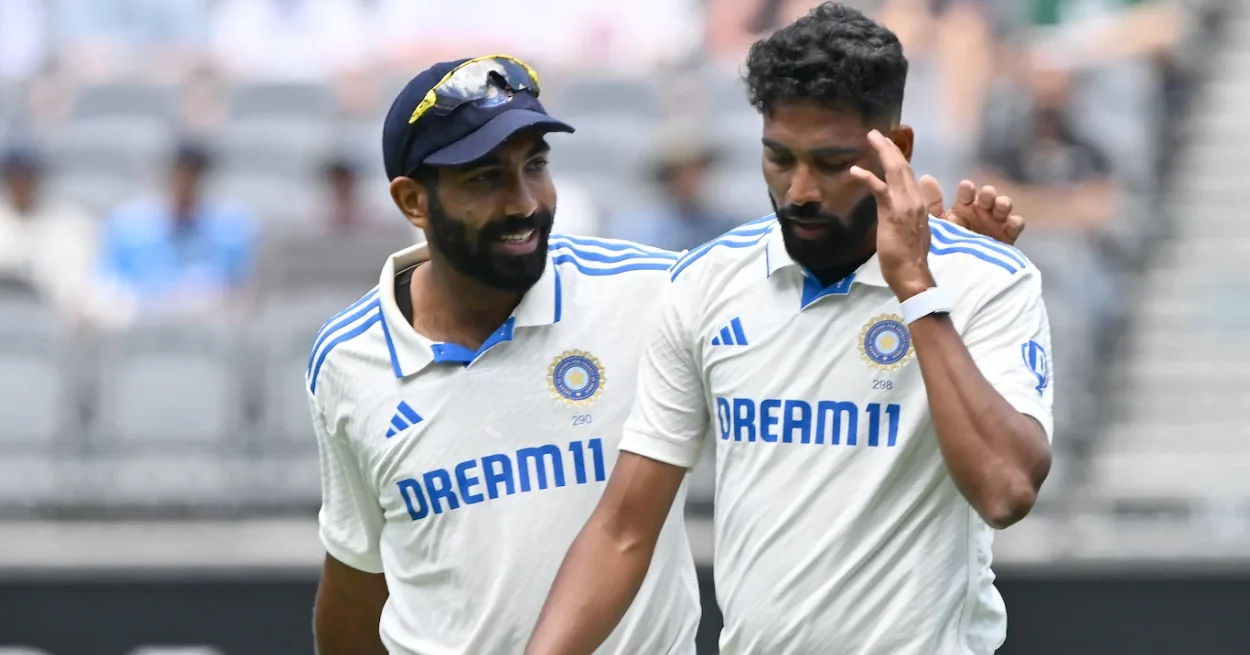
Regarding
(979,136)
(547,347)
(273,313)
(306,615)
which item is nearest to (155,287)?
(273,313)

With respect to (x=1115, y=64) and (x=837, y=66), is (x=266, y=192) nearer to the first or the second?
(x=1115, y=64)

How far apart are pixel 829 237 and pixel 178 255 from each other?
5.42 metres

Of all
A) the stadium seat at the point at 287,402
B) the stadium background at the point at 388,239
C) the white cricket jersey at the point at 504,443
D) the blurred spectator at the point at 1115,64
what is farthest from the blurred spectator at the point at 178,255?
the white cricket jersey at the point at 504,443

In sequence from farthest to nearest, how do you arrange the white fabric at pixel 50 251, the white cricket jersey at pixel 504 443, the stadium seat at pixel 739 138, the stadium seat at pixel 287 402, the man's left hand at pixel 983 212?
the stadium seat at pixel 739 138, the white fabric at pixel 50 251, the stadium seat at pixel 287 402, the white cricket jersey at pixel 504 443, the man's left hand at pixel 983 212

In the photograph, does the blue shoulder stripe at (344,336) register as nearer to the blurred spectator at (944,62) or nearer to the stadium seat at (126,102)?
the blurred spectator at (944,62)

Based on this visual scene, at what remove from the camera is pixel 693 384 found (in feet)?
9.71

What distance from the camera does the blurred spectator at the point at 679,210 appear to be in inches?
283

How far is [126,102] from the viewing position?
9438mm

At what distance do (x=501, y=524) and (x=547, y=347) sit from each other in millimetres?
335

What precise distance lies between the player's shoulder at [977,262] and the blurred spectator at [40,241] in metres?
5.53

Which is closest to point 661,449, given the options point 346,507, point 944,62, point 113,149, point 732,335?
point 732,335

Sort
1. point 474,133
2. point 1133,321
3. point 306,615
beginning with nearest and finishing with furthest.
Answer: point 474,133, point 306,615, point 1133,321

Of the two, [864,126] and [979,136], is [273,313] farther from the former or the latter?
[864,126]

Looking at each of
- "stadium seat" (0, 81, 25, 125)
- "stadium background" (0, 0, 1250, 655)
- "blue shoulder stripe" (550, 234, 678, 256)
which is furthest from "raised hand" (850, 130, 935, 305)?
"stadium seat" (0, 81, 25, 125)
